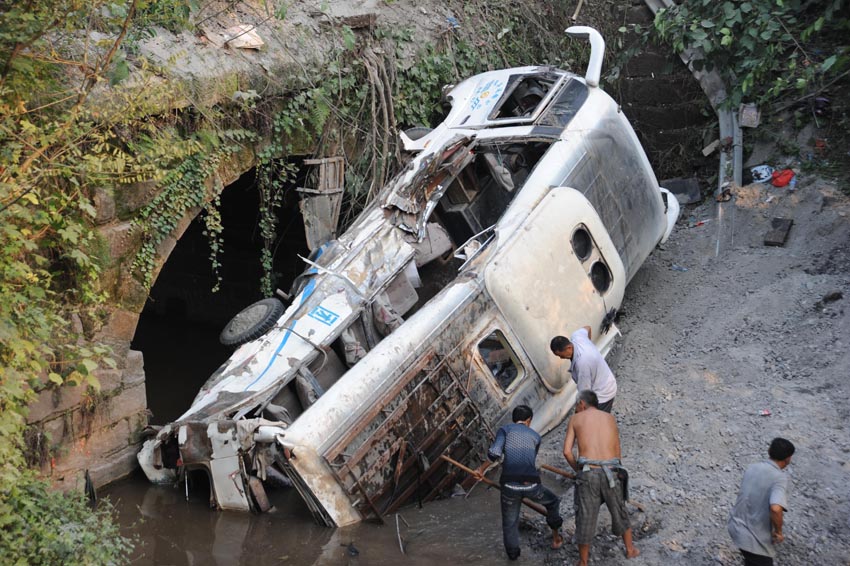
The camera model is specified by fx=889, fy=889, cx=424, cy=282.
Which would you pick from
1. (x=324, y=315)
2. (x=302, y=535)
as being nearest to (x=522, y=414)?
(x=302, y=535)

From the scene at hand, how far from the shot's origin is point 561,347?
263 inches

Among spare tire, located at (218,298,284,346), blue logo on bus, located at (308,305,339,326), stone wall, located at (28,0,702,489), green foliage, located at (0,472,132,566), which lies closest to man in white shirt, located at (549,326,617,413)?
blue logo on bus, located at (308,305,339,326)

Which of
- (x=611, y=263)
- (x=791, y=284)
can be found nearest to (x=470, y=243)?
(x=611, y=263)

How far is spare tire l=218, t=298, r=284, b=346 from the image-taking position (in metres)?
7.48

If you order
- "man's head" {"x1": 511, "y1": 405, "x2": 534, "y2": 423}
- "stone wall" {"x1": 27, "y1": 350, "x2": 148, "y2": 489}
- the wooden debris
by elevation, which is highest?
the wooden debris

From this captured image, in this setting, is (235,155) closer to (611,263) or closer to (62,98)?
(62,98)

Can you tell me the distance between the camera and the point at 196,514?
6.86 meters

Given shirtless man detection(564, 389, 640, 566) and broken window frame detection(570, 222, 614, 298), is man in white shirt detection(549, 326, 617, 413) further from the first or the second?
broken window frame detection(570, 222, 614, 298)

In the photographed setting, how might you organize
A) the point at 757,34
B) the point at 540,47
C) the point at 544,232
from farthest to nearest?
the point at 540,47 → the point at 757,34 → the point at 544,232

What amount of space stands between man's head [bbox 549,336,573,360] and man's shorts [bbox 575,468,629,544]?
1.18 m

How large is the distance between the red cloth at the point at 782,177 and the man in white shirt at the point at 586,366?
5.14 m

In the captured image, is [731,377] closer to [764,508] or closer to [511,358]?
[511,358]

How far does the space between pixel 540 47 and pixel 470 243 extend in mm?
5865

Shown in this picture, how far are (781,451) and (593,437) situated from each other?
116cm
